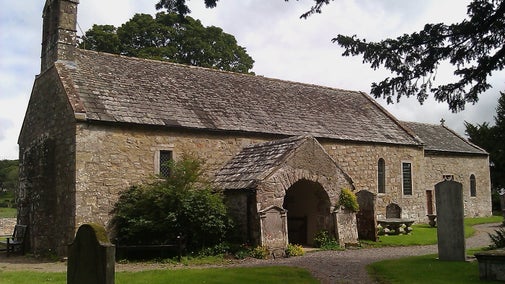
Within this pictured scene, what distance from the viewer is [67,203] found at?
18234 mm

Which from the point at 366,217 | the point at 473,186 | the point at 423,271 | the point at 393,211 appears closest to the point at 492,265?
the point at 423,271

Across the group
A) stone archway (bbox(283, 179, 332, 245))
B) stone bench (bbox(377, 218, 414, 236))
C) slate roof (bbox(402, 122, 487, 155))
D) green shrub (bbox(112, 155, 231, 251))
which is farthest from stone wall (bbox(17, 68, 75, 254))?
slate roof (bbox(402, 122, 487, 155))

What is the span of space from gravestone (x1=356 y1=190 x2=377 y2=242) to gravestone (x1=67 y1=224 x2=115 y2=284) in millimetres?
15426

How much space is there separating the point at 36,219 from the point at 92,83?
5808mm

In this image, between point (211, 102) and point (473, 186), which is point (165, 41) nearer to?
point (211, 102)

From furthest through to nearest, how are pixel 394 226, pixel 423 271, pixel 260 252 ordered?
1. pixel 394 226
2. pixel 260 252
3. pixel 423 271

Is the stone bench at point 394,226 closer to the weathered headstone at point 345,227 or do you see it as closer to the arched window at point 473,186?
the weathered headstone at point 345,227

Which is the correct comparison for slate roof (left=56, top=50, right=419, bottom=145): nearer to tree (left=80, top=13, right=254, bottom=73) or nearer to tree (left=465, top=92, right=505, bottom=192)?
tree (left=80, top=13, right=254, bottom=73)

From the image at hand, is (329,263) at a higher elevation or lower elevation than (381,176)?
lower

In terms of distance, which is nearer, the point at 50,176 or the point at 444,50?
the point at 444,50

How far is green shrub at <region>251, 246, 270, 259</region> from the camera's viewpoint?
651 inches

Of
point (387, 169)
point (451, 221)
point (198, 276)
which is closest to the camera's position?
point (198, 276)

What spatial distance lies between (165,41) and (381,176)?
20798 mm

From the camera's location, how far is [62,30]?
2080cm
